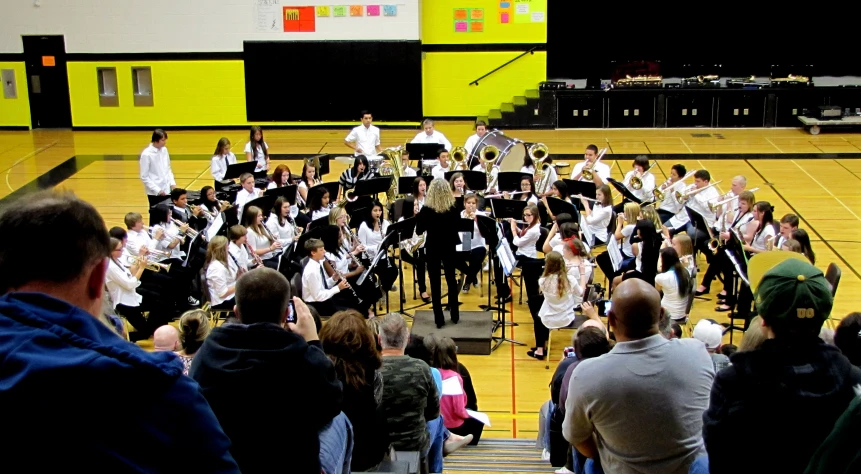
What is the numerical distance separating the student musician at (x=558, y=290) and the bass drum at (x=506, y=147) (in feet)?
17.2

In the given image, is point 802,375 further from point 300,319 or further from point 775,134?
point 775,134

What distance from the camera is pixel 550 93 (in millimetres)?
21422

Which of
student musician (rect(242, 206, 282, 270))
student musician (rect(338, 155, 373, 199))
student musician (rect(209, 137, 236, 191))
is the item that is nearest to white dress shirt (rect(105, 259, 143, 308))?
student musician (rect(242, 206, 282, 270))

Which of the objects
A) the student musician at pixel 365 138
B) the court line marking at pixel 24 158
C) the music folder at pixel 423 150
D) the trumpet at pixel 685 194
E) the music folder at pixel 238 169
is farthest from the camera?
the court line marking at pixel 24 158

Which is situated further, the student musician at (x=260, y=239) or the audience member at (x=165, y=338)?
the student musician at (x=260, y=239)

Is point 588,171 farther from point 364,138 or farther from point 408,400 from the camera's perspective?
point 408,400

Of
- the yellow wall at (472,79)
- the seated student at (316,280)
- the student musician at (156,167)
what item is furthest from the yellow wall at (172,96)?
the seated student at (316,280)

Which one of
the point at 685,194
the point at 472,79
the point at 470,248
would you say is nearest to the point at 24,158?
the point at 472,79

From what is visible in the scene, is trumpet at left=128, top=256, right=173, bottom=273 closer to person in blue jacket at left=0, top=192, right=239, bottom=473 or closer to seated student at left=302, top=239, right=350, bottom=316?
seated student at left=302, top=239, right=350, bottom=316

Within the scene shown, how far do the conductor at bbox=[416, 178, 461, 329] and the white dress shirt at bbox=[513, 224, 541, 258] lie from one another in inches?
31.1

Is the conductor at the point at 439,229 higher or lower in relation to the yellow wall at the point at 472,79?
lower

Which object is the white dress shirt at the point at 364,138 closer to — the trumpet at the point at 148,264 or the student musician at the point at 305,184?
the student musician at the point at 305,184

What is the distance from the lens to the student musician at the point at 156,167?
1245 cm

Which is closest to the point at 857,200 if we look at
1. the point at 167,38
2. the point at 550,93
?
the point at 550,93
